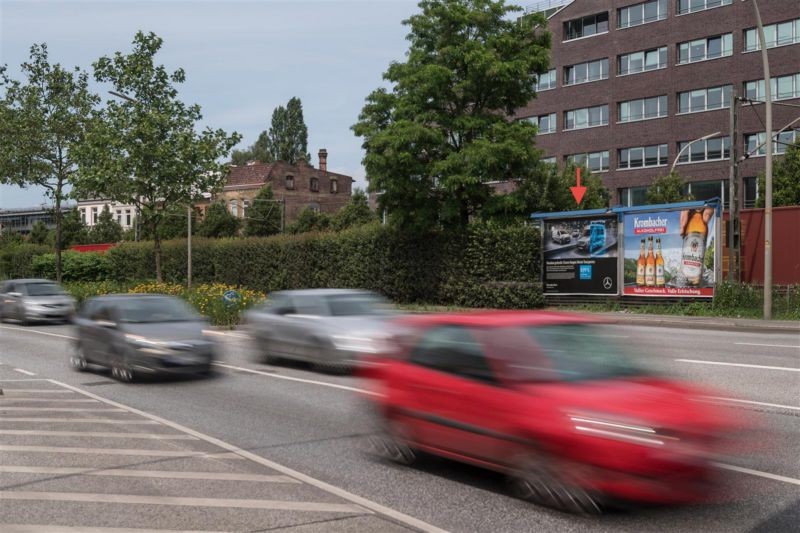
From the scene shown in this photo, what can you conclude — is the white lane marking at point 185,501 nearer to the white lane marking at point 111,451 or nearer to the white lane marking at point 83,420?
the white lane marking at point 111,451

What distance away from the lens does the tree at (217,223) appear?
7206 cm

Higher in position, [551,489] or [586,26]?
[586,26]

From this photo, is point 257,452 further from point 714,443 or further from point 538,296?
point 538,296

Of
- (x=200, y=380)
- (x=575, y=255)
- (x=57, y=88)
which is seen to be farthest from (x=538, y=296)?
(x=57, y=88)

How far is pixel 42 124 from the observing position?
1395 inches

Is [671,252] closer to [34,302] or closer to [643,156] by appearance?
[34,302]

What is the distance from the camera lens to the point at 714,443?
5.81 meters

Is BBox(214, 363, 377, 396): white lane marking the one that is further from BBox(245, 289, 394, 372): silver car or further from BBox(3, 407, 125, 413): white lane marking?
BBox(3, 407, 125, 413): white lane marking

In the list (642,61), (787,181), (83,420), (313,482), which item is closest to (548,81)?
(642,61)

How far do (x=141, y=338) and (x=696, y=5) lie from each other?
5088 centimetres

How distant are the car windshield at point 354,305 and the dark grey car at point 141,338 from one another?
2199 millimetres

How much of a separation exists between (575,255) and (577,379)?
24422 mm

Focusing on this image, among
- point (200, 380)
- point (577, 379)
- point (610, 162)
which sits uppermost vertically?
point (610, 162)

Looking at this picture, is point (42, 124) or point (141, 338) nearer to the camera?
point (141, 338)
